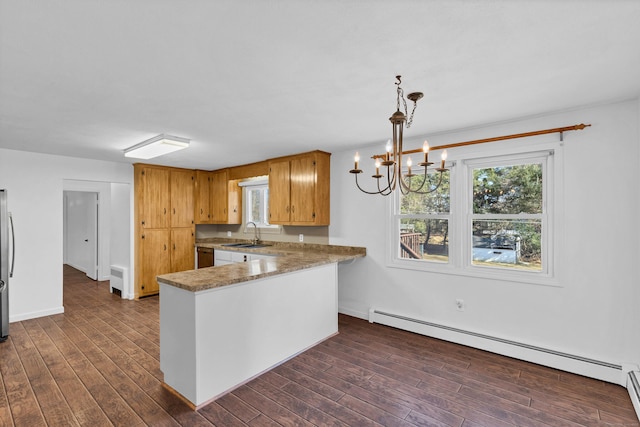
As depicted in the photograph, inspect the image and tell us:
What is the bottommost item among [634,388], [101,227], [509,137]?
[634,388]

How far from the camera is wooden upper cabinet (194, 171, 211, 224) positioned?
5.89 m

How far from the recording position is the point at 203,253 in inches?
226

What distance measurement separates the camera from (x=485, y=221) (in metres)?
3.28

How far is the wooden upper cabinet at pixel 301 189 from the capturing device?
4242 millimetres

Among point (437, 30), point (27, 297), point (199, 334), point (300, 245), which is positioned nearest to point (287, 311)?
point (199, 334)

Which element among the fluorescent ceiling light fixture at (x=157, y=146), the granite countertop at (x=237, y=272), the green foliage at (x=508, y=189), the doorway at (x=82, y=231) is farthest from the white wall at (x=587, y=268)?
the doorway at (x=82, y=231)

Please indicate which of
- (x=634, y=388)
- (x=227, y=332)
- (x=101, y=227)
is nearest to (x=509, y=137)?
(x=634, y=388)

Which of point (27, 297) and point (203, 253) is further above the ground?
point (203, 253)

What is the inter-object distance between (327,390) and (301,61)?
7.76 ft

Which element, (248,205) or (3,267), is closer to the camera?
(3,267)

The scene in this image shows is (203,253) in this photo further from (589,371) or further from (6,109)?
(589,371)

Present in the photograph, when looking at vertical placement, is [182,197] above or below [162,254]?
above

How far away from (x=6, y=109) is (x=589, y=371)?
5.34 metres

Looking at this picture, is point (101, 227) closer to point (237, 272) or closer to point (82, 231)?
point (82, 231)
